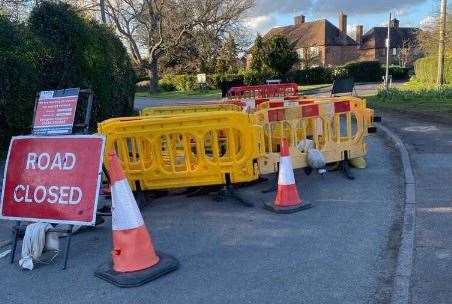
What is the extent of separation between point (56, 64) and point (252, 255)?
A: 30.9 ft

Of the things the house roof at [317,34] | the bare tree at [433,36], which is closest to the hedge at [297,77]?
the bare tree at [433,36]

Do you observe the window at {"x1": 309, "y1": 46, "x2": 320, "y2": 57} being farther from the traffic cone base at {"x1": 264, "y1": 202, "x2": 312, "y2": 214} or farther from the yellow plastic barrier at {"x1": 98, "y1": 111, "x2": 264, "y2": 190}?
the traffic cone base at {"x1": 264, "y1": 202, "x2": 312, "y2": 214}

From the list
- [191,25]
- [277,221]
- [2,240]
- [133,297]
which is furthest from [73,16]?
[191,25]

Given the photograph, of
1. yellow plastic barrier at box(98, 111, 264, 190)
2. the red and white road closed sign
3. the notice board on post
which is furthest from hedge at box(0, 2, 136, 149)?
the red and white road closed sign

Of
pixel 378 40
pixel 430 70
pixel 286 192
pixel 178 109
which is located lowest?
pixel 286 192

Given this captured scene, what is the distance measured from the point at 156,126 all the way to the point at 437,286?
3.54m

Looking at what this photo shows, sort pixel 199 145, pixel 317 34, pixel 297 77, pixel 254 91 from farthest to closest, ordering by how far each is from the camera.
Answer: pixel 317 34, pixel 297 77, pixel 254 91, pixel 199 145

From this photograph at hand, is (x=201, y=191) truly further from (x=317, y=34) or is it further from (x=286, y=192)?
(x=317, y=34)

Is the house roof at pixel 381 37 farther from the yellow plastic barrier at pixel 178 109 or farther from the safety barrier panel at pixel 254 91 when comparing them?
the yellow plastic barrier at pixel 178 109

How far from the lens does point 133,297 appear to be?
3.87 m

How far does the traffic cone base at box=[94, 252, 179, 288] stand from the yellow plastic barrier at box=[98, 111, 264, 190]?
189 cm

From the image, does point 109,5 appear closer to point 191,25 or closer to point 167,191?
point 191,25

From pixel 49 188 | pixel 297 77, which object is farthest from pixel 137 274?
pixel 297 77

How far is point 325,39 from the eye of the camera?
76438 millimetres
